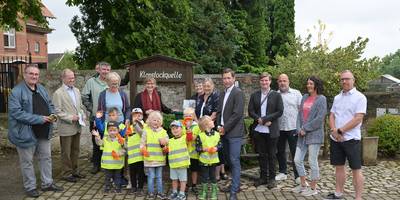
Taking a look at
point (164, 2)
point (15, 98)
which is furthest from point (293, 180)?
point (164, 2)

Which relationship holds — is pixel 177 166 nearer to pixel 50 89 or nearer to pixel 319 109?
pixel 319 109

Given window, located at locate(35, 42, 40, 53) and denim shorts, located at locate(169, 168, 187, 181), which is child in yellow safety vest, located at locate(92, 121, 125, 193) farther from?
window, located at locate(35, 42, 40, 53)

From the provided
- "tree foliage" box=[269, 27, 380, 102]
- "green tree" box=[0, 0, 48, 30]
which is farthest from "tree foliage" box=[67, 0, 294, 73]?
"tree foliage" box=[269, 27, 380, 102]

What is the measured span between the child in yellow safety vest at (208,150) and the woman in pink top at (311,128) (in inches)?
51.3

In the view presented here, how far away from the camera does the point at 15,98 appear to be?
6258mm

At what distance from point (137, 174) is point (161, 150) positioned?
2.43 feet

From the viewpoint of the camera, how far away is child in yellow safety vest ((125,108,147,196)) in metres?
6.50

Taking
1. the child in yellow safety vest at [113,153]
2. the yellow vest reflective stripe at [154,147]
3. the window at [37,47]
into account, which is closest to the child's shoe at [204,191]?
the yellow vest reflective stripe at [154,147]

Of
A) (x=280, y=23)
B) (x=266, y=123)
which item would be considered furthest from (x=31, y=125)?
(x=280, y=23)

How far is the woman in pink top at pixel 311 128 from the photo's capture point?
6398 mm

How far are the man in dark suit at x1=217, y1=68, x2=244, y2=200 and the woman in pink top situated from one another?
3.24 ft

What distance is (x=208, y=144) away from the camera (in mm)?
6191

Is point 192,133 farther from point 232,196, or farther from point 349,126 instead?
point 349,126

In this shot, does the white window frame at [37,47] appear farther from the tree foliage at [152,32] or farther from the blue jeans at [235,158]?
the blue jeans at [235,158]
